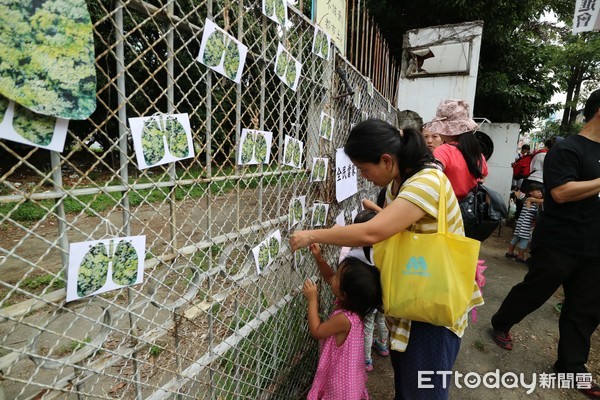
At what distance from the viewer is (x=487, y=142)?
21.8ft

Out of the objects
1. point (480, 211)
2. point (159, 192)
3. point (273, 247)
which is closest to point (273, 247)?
point (273, 247)

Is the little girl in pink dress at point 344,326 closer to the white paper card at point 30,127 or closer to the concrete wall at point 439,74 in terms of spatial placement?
the white paper card at point 30,127

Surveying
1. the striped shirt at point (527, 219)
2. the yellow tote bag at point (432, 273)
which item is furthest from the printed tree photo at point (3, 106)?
the striped shirt at point (527, 219)

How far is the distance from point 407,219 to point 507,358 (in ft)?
8.34

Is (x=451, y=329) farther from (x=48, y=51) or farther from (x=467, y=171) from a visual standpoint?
(x=48, y=51)

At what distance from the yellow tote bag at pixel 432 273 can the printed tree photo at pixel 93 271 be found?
1077 millimetres

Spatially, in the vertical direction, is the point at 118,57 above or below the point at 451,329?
above

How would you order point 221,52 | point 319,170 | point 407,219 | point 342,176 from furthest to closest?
1. point 342,176
2. point 319,170
3. point 407,219
4. point 221,52

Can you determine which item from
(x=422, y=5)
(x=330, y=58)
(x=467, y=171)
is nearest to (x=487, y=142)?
(x=422, y=5)

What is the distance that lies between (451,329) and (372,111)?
2.34 m

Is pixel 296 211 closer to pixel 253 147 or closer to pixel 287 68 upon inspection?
pixel 253 147

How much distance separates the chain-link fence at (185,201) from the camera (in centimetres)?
79

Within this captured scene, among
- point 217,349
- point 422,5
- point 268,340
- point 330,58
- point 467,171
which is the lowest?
point 268,340

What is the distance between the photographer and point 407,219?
1279mm
